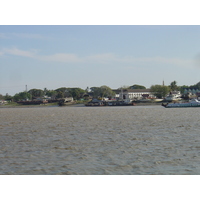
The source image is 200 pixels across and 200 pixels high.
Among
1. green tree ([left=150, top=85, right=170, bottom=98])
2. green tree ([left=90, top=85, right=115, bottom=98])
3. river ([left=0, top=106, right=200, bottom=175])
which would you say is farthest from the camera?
green tree ([left=90, top=85, right=115, bottom=98])

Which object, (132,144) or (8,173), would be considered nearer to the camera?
(8,173)

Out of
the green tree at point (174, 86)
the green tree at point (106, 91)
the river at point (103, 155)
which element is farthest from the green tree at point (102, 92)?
the river at point (103, 155)

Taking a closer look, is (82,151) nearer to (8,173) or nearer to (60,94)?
(8,173)

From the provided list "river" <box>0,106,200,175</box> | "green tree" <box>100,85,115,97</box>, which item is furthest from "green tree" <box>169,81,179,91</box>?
"river" <box>0,106,200,175</box>

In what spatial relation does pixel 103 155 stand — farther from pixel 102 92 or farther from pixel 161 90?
pixel 102 92

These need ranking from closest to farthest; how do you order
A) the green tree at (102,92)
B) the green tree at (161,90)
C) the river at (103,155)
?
1. the river at (103,155)
2. the green tree at (161,90)
3. the green tree at (102,92)

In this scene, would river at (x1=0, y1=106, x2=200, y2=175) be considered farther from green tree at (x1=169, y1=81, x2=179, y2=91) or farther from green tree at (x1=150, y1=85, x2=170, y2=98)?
green tree at (x1=169, y1=81, x2=179, y2=91)

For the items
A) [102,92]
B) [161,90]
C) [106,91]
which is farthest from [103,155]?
[106,91]

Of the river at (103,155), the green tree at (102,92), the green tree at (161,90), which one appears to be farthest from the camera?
the green tree at (102,92)

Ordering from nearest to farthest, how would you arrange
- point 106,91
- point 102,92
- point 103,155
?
point 103,155 < point 102,92 < point 106,91

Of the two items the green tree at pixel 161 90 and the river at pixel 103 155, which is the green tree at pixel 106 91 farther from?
the river at pixel 103 155
